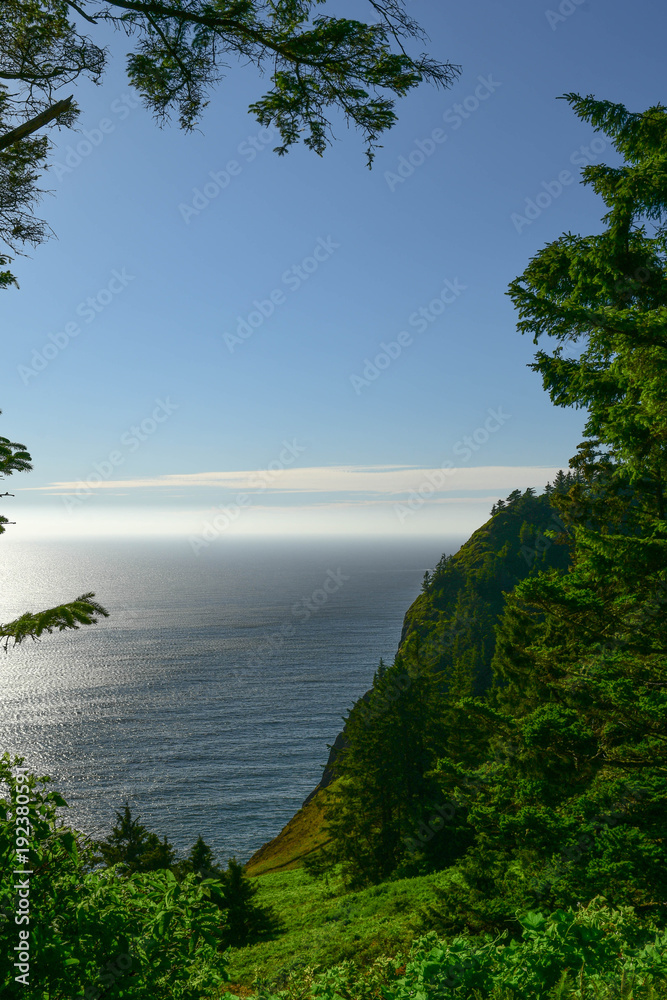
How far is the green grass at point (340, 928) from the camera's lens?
14688 mm

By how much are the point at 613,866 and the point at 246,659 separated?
102178mm

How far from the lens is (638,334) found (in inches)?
262

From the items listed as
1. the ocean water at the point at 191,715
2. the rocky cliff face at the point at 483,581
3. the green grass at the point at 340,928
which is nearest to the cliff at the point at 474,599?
the rocky cliff face at the point at 483,581

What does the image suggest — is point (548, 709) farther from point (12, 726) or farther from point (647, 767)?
point (12, 726)

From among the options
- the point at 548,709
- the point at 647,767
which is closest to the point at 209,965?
the point at 647,767

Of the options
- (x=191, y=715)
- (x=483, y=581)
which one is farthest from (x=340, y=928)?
(x=483, y=581)

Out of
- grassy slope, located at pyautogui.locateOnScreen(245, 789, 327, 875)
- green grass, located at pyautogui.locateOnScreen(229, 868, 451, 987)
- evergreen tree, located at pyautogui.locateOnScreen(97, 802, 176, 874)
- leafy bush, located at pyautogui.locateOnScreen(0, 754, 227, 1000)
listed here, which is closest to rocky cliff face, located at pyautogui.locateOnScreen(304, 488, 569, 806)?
grassy slope, located at pyautogui.locateOnScreen(245, 789, 327, 875)

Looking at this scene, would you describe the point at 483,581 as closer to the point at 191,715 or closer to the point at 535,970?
the point at 191,715

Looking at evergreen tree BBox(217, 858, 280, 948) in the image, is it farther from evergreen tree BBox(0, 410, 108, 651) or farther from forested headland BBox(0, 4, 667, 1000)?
evergreen tree BBox(0, 410, 108, 651)

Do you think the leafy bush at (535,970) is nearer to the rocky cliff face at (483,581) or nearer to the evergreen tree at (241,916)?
the evergreen tree at (241,916)

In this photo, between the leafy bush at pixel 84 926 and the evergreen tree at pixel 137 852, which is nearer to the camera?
the leafy bush at pixel 84 926

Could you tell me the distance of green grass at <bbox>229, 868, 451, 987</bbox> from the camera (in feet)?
48.2

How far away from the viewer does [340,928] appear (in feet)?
57.9

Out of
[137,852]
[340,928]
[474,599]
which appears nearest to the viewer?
[340,928]
